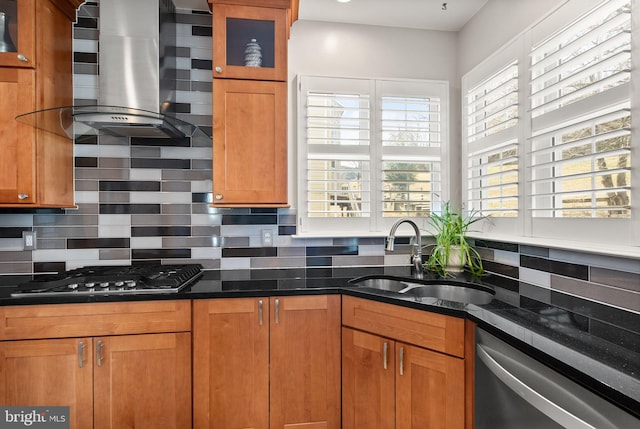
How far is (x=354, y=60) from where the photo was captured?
241cm

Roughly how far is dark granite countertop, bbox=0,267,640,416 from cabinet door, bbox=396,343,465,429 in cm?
22

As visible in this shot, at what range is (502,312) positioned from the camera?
137cm

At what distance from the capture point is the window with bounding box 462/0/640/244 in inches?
51.4

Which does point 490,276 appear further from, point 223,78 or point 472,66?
point 223,78

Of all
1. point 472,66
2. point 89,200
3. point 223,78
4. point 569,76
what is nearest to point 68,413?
point 89,200

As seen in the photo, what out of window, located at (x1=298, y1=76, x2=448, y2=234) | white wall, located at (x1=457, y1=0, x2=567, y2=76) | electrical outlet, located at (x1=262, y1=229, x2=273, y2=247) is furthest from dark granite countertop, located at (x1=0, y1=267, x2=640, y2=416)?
white wall, located at (x1=457, y1=0, x2=567, y2=76)

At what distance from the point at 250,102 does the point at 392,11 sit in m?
1.16

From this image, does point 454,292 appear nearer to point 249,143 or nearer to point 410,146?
point 410,146

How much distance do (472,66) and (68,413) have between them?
3061 millimetres

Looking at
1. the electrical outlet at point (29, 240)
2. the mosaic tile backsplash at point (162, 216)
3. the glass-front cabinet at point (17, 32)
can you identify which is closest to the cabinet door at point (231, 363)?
the mosaic tile backsplash at point (162, 216)

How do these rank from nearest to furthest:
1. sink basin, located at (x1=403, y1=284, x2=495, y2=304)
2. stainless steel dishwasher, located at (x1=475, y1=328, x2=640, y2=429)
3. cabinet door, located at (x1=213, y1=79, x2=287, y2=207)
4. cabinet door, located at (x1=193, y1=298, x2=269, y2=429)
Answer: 1. stainless steel dishwasher, located at (x1=475, y1=328, x2=640, y2=429)
2. cabinet door, located at (x1=193, y1=298, x2=269, y2=429)
3. sink basin, located at (x1=403, y1=284, x2=495, y2=304)
4. cabinet door, located at (x1=213, y1=79, x2=287, y2=207)

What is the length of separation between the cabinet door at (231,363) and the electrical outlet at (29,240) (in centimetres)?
123

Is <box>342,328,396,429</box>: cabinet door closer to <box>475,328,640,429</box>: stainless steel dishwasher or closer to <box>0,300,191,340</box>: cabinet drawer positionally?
<box>475,328,640,429</box>: stainless steel dishwasher

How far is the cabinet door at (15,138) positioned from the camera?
1799 mm
